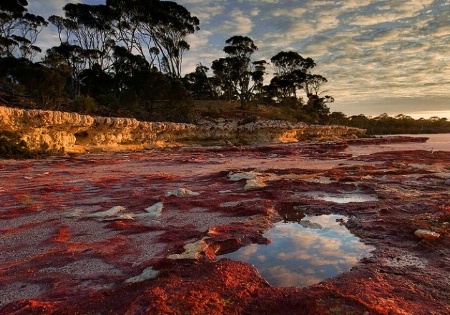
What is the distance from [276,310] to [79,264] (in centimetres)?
221

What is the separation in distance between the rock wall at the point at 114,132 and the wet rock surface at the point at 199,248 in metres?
8.97

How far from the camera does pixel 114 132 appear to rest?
21125 mm

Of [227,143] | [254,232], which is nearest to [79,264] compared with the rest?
[254,232]

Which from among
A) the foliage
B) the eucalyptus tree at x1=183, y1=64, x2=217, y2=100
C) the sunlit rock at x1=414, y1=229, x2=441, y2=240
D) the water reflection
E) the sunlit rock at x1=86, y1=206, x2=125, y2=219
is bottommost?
Answer: the sunlit rock at x1=86, y1=206, x2=125, y2=219

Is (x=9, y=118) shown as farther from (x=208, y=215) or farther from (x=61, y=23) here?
(x=61, y=23)

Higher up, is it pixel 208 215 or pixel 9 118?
pixel 9 118

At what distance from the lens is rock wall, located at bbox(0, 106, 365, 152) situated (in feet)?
51.2

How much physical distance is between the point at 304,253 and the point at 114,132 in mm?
19553

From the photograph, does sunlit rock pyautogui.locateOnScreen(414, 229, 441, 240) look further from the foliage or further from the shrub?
the foliage

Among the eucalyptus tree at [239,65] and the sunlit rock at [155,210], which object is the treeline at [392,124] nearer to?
the eucalyptus tree at [239,65]

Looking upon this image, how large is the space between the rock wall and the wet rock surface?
897 cm

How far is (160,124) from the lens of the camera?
979 inches

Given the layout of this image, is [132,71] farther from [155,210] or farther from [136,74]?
[155,210]

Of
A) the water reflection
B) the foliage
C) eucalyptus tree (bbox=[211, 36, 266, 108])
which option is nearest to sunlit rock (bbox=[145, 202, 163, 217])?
the water reflection
